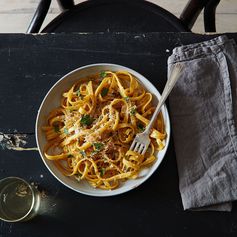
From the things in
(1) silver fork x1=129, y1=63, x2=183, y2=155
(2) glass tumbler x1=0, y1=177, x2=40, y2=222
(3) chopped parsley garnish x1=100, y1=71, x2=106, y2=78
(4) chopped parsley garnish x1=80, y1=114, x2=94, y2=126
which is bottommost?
(2) glass tumbler x1=0, y1=177, x2=40, y2=222

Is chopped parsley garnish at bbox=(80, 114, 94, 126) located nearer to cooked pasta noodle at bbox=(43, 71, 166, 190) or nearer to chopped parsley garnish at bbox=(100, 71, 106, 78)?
cooked pasta noodle at bbox=(43, 71, 166, 190)

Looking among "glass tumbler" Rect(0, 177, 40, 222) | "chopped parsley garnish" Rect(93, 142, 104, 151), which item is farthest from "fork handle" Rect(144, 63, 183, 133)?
"glass tumbler" Rect(0, 177, 40, 222)

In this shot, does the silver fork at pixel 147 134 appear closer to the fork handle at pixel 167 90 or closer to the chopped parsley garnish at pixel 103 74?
the fork handle at pixel 167 90

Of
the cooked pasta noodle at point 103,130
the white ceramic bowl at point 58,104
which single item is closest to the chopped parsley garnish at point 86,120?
the cooked pasta noodle at point 103,130

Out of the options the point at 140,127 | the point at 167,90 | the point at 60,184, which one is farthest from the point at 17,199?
the point at 167,90

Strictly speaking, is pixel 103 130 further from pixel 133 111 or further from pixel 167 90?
pixel 167 90

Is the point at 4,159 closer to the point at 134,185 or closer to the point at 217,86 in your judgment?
the point at 134,185

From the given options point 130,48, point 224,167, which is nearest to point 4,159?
point 130,48
